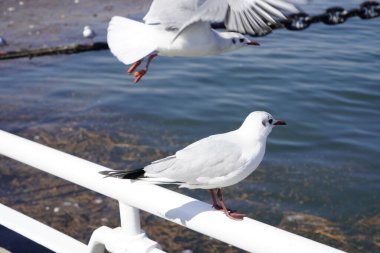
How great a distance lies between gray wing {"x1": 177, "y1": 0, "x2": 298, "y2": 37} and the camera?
5.42 feet

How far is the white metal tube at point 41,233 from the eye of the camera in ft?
7.01

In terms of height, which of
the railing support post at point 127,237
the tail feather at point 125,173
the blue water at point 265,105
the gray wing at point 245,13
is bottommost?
the blue water at point 265,105

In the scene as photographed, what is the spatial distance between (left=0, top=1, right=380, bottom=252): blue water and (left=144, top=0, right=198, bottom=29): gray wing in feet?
9.80

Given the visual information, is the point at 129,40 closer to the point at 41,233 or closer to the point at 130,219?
the point at 130,219

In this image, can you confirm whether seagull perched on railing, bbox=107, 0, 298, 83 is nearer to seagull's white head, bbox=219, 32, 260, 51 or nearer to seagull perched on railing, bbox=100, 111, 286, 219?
seagull's white head, bbox=219, 32, 260, 51

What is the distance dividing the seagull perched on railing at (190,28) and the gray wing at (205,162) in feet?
1.01

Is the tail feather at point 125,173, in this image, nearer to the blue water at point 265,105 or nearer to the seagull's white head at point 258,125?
the seagull's white head at point 258,125

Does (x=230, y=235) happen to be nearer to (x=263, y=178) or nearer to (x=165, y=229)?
(x=165, y=229)

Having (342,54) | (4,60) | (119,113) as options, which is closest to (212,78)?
(119,113)

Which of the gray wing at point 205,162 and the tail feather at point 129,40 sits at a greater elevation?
the tail feather at point 129,40

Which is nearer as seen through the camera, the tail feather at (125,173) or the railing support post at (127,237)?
the tail feather at (125,173)

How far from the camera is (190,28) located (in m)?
1.99

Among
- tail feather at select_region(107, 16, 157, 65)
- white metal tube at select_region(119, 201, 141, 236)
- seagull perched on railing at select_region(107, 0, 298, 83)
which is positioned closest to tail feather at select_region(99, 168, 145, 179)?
white metal tube at select_region(119, 201, 141, 236)

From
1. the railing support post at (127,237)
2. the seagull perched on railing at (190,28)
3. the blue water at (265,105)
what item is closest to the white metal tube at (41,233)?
the railing support post at (127,237)
